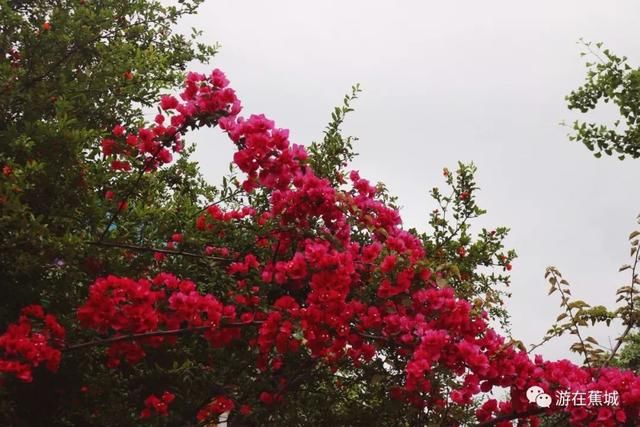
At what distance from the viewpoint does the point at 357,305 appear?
3.49 meters

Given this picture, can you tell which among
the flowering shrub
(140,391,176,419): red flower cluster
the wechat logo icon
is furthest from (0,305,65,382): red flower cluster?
the wechat logo icon

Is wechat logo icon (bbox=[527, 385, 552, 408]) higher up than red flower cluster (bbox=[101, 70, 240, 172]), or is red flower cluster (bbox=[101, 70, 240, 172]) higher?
red flower cluster (bbox=[101, 70, 240, 172])

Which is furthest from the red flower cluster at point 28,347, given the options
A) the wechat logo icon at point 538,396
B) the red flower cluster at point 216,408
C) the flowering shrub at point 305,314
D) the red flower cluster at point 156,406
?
the wechat logo icon at point 538,396

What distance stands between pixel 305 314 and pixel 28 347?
4.57 feet

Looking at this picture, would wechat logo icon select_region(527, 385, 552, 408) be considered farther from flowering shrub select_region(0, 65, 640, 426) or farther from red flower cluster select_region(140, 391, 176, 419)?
red flower cluster select_region(140, 391, 176, 419)

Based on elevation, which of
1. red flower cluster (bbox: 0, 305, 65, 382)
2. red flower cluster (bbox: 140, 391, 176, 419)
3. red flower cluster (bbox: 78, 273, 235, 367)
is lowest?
red flower cluster (bbox: 140, 391, 176, 419)

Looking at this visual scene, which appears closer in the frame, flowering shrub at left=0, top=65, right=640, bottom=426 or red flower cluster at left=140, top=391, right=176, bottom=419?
flowering shrub at left=0, top=65, right=640, bottom=426

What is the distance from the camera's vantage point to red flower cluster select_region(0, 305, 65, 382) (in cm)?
318

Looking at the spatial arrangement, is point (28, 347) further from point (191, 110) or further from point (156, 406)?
point (191, 110)

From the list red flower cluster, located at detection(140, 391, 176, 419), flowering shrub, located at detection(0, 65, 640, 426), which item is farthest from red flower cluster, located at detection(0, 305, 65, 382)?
red flower cluster, located at detection(140, 391, 176, 419)

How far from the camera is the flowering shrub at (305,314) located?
3.33m

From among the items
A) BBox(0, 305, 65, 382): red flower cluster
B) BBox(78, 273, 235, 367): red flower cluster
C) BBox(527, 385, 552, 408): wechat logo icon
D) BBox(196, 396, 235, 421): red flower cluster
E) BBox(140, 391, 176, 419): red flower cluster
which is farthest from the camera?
BBox(196, 396, 235, 421): red flower cluster

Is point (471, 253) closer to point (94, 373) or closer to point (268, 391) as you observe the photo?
point (268, 391)

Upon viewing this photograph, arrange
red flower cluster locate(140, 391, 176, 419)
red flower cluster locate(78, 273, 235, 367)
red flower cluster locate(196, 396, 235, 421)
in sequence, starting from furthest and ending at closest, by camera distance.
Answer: red flower cluster locate(196, 396, 235, 421)
red flower cluster locate(140, 391, 176, 419)
red flower cluster locate(78, 273, 235, 367)
